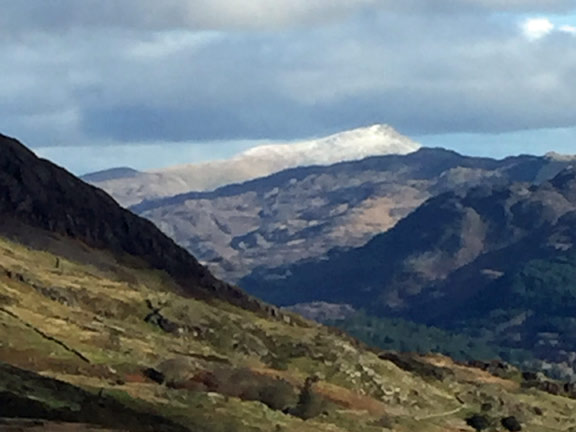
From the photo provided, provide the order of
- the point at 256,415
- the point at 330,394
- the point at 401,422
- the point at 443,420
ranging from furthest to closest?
1. the point at 443,420
2. the point at 330,394
3. the point at 401,422
4. the point at 256,415

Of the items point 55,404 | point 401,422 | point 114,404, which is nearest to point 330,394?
point 401,422

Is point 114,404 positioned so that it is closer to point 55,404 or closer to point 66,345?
point 55,404

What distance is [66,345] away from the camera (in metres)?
170

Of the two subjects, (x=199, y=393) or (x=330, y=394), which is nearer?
(x=199, y=393)

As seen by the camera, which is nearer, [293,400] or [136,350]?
[293,400]

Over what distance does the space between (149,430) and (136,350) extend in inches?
3036

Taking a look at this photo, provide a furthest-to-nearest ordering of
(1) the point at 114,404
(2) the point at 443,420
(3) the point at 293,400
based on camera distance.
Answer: (2) the point at 443,420 → (3) the point at 293,400 → (1) the point at 114,404

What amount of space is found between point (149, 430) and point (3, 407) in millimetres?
14383

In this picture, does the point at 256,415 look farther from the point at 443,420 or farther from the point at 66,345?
the point at 443,420

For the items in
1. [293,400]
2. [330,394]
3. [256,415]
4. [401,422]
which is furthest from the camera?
[330,394]

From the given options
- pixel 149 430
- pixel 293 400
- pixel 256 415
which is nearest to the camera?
pixel 149 430

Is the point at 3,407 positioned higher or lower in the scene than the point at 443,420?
higher

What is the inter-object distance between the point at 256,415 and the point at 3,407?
135 feet

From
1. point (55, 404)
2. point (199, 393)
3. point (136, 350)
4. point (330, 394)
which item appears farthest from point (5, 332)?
point (55, 404)
